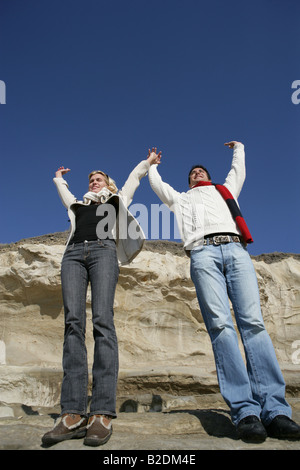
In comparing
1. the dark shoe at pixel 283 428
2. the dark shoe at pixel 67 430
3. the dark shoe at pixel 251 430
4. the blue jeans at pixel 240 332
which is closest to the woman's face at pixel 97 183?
the blue jeans at pixel 240 332

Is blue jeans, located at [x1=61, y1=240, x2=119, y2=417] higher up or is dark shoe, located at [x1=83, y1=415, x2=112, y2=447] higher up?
blue jeans, located at [x1=61, y1=240, x2=119, y2=417]

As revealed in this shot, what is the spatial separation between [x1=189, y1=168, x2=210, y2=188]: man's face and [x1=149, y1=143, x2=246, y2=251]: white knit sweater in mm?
194

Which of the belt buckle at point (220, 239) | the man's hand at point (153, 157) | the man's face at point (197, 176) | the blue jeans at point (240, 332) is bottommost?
the blue jeans at point (240, 332)

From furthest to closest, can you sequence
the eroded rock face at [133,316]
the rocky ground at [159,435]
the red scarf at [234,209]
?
the eroded rock face at [133,316], the red scarf at [234,209], the rocky ground at [159,435]

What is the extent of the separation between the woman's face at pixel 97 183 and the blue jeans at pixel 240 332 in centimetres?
122

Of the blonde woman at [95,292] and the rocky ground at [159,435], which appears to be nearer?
the rocky ground at [159,435]

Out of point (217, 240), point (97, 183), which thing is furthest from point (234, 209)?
point (97, 183)

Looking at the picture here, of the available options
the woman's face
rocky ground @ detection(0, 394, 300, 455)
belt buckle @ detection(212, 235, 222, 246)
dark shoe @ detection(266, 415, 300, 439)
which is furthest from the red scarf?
rocky ground @ detection(0, 394, 300, 455)

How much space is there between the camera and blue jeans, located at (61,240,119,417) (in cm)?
236

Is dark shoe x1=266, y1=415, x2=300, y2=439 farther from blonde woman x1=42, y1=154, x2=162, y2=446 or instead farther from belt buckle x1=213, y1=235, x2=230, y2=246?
belt buckle x1=213, y1=235, x2=230, y2=246

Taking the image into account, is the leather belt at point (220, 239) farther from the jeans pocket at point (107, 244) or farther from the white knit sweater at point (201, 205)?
the jeans pocket at point (107, 244)

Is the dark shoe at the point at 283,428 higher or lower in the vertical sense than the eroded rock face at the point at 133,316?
lower

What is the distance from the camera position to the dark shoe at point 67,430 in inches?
82.0

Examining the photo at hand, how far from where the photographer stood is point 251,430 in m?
2.11
